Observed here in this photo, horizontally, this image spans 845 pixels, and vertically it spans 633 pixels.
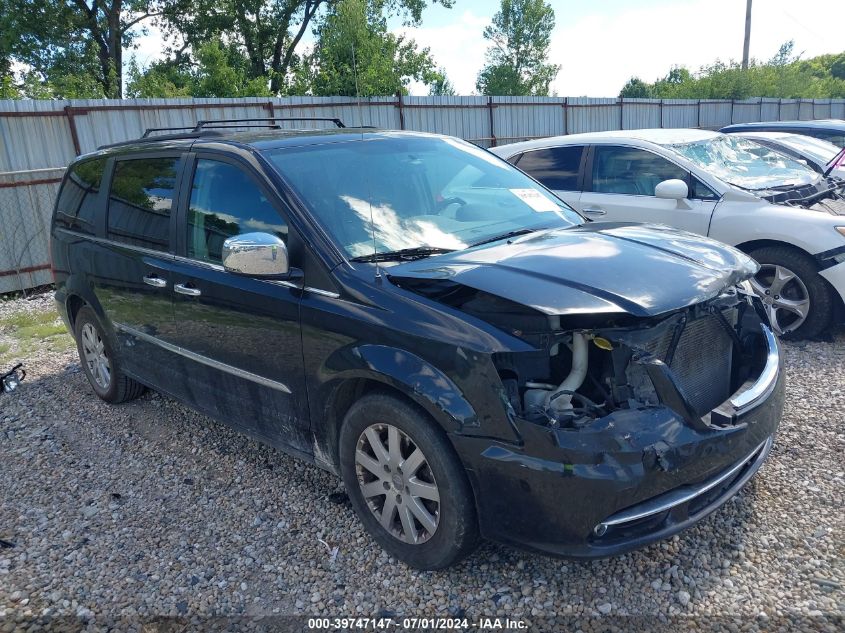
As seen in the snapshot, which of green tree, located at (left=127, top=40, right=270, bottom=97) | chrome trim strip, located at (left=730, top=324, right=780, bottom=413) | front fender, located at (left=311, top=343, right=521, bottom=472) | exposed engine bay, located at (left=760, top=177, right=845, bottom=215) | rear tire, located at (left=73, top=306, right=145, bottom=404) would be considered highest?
green tree, located at (left=127, top=40, right=270, bottom=97)

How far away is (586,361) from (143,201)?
302 centimetres

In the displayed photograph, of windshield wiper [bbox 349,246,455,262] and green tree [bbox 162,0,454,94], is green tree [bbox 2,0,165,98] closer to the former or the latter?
green tree [bbox 162,0,454,94]

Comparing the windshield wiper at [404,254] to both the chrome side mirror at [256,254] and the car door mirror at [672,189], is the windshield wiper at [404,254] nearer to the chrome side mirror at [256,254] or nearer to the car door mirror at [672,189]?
the chrome side mirror at [256,254]

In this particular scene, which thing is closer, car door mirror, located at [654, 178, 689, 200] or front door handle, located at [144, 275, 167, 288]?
front door handle, located at [144, 275, 167, 288]

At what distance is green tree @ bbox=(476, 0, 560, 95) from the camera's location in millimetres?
42000

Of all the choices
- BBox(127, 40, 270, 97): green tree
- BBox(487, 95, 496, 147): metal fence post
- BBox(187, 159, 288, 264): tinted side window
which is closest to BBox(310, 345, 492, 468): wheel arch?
BBox(187, 159, 288, 264): tinted side window

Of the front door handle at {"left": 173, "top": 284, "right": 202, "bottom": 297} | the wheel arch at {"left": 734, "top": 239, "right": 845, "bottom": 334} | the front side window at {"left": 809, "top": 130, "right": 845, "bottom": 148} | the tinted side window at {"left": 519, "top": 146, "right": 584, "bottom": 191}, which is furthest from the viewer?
the front side window at {"left": 809, "top": 130, "right": 845, "bottom": 148}

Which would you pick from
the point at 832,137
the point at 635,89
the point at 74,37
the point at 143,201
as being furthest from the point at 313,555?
the point at 635,89

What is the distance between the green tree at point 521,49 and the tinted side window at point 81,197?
39.3 m

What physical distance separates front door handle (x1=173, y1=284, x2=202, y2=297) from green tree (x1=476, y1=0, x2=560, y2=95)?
40.7 meters

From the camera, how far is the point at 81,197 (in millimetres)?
4863

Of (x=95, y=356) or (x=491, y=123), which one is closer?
(x=95, y=356)

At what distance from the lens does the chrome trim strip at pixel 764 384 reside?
273 centimetres

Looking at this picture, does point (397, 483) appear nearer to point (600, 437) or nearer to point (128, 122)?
point (600, 437)
